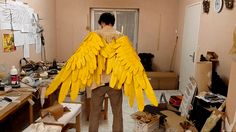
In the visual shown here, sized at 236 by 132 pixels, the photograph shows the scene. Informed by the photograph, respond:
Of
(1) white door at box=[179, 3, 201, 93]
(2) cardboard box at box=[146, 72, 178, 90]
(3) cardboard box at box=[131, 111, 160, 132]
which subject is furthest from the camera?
(2) cardboard box at box=[146, 72, 178, 90]

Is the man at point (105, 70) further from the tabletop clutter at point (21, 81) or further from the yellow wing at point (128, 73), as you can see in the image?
the tabletop clutter at point (21, 81)

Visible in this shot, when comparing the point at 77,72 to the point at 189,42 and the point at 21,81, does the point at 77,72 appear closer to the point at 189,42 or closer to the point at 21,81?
the point at 21,81

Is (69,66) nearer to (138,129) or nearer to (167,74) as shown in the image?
(138,129)

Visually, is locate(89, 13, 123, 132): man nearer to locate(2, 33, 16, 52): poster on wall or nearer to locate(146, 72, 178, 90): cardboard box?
locate(2, 33, 16, 52): poster on wall

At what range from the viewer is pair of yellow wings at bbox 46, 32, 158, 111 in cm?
169

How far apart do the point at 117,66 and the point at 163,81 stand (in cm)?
370

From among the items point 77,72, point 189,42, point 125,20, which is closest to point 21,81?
point 77,72

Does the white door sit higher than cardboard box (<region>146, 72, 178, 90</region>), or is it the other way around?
the white door

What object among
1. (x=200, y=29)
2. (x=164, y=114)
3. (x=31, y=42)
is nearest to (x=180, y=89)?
(x=200, y=29)

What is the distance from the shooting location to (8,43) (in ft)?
10.4

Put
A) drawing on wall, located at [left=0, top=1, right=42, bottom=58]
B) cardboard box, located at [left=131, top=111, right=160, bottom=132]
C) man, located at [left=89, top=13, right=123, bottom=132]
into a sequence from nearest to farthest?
man, located at [left=89, top=13, right=123, bottom=132], cardboard box, located at [left=131, top=111, right=160, bottom=132], drawing on wall, located at [left=0, top=1, right=42, bottom=58]

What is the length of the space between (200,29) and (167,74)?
1599 millimetres

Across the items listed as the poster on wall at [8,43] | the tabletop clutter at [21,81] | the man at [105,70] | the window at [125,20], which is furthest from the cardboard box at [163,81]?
the man at [105,70]

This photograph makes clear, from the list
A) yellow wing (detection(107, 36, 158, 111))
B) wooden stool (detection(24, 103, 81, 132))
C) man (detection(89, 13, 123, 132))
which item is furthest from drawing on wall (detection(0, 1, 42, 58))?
yellow wing (detection(107, 36, 158, 111))
